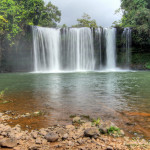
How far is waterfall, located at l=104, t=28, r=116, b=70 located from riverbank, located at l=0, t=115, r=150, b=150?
25.5 m

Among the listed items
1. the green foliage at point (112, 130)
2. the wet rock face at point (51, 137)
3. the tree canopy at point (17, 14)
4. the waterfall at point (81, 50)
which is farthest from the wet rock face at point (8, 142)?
the waterfall at point (81, 50)

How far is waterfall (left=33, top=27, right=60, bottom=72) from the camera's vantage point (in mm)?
26005

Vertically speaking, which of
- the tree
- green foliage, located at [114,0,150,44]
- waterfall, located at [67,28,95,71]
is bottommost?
waterfall, located at [67,28,95,71]

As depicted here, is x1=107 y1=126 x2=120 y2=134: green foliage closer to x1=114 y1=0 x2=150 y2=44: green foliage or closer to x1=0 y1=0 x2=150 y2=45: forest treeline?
x1=0 y1=0 x2=150 y2=45: forest treeline

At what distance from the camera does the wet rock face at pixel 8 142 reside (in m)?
2.31

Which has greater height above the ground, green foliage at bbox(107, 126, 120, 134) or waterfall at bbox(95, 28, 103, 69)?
waterfall at bbox(95, 28, 103, 69)

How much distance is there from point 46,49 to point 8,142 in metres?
25.0

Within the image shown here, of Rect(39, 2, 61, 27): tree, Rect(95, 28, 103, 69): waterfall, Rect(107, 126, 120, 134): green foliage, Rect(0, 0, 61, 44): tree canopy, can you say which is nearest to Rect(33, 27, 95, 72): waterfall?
Rect(95, 28, 103, 69): waterfall

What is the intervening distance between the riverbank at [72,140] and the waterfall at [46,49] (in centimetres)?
2405

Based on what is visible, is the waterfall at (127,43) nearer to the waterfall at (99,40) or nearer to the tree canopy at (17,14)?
the waterfall at (99,40)

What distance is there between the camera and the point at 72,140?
8.19ft

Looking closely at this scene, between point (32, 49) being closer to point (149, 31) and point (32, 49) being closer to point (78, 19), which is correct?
point (149, 31)

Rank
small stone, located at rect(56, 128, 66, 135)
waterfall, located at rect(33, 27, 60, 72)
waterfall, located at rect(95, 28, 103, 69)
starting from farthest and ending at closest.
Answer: waterfall, located at rect(95, 28, 103, 69) → waterfall, located at rect(33, 27, 60, 72) → small stone, located at rect(56, 128, 66, 135)

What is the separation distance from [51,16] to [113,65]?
72.0 ft
